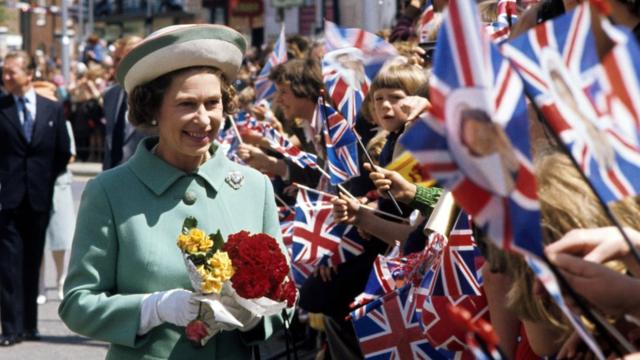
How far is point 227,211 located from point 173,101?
13.4 inches

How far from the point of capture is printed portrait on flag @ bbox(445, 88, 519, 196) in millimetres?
1999

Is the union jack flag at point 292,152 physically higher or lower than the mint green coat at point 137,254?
lower

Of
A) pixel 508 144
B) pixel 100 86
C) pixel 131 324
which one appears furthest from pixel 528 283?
pixel 100 86

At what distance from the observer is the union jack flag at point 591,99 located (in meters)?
2.23

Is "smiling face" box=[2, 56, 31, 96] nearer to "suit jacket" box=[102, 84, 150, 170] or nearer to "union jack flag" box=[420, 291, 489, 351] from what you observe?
"suit jacket" box=[102, 84, 150, 170]

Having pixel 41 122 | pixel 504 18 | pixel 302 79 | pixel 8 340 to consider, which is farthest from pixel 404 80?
pixel 41 122

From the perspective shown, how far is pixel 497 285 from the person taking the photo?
2.81 metres

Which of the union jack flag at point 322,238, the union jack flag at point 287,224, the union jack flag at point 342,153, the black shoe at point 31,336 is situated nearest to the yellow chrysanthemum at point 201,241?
the union jack flag at point 342,153

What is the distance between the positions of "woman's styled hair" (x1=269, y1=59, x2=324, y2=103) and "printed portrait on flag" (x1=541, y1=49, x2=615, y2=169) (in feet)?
17.0

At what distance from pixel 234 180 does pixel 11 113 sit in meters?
5.93

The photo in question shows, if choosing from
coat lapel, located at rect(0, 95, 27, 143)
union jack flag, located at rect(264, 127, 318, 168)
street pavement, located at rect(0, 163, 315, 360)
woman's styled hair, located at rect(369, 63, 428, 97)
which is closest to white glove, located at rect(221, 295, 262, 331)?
woman's styled hair, located at rect(369, 63, 428, 97)

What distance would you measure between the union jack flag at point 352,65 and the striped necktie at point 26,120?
12.6 ft

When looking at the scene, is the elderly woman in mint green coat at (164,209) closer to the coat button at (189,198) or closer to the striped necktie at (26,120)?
the coat button at (189,198)

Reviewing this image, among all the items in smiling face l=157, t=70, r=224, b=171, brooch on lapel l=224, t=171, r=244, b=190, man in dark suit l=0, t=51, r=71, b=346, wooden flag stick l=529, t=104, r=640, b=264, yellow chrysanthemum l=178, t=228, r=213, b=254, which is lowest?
man in dark suit l=0, t=51, r=71, b=346
